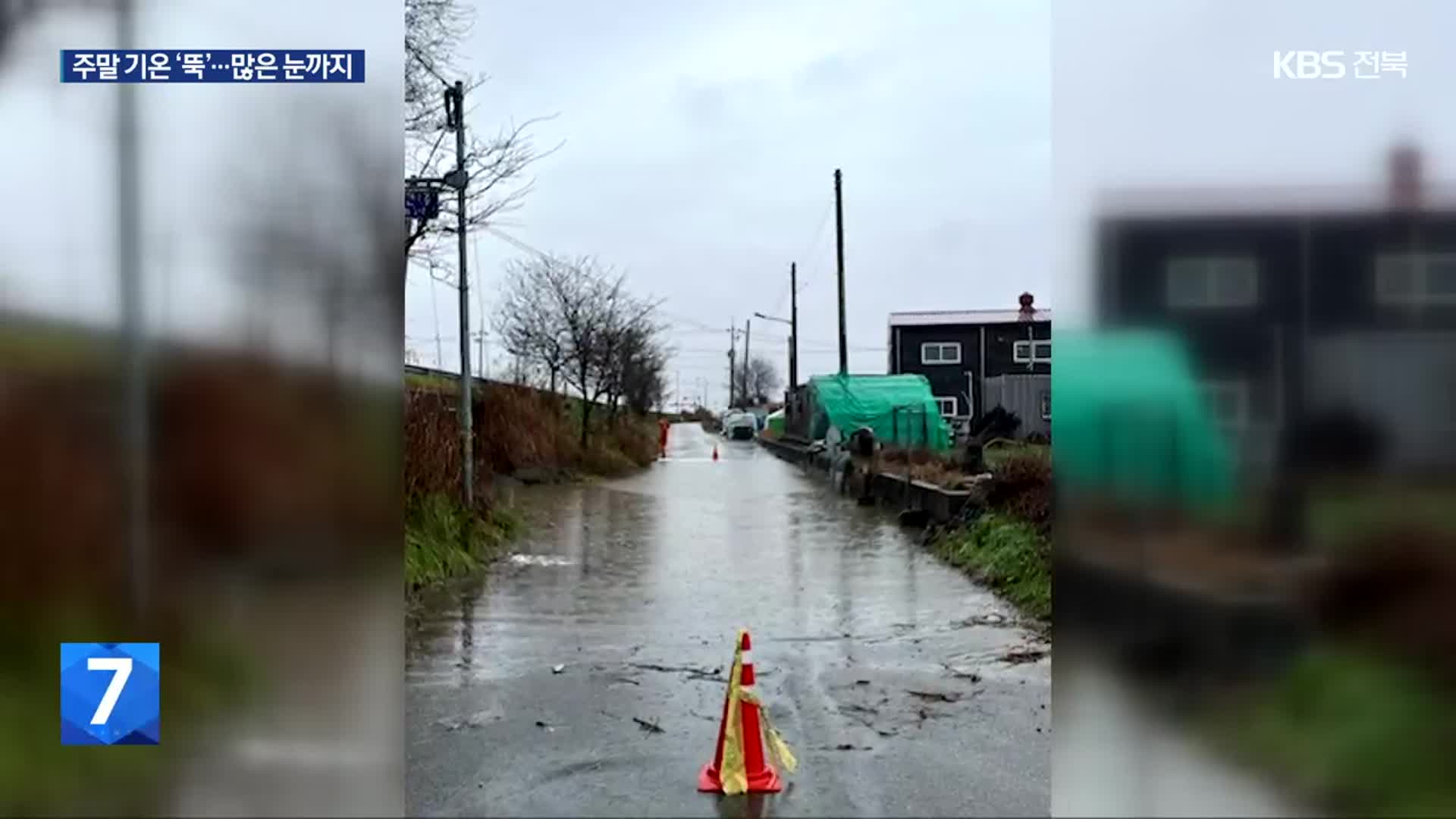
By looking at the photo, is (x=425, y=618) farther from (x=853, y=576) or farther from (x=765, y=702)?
(x=853, y=576)

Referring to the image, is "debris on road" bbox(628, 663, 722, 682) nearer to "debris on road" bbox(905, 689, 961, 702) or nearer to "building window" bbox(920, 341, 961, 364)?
"debris on road" bbox(905, 689, 961, 702)

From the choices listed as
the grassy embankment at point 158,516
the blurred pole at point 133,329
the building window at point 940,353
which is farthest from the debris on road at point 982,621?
the building window at point 940,353

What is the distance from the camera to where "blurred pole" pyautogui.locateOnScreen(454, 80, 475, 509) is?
1055cm

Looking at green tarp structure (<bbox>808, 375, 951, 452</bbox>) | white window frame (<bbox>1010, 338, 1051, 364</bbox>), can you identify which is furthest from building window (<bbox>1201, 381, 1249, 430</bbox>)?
green tarp structure (<bbox>808, 375, 951, 452</bbox>)

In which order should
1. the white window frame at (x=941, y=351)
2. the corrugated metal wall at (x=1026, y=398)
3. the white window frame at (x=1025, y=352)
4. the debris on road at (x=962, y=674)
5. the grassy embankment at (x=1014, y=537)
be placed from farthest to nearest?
the white window frame at (x=941, y=351), the white window frame at (x=1025, y=352), the corrugated metal wall at (x=1026, y=398), the grassy embankment at (x=1014, y=537), the debris on road at (x=962, y=674)

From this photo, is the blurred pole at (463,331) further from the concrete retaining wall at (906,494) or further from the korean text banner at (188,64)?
the korean text banner at (188,64)

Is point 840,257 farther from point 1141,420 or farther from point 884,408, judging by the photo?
point 1141,420

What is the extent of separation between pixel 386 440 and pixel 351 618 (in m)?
0.69

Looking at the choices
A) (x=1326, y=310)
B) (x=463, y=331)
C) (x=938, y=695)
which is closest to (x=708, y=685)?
(x=938, y=695)

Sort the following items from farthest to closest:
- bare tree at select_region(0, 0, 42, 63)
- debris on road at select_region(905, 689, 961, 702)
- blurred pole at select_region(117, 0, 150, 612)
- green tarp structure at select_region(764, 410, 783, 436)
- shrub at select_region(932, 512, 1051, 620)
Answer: green tarp structure at select_region(764, 410, 783, 436)
shrub at select_region(932, 512, 1051, 620)
debris on road at select_region(905, 689, 961, 702)
bare tree at select_region(0, 0, 42, 63)
blurred pole at select_region(117, 0, 150, 612)

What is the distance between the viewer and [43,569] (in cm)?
400

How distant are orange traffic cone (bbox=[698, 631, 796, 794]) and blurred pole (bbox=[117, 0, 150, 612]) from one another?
2.36 meters

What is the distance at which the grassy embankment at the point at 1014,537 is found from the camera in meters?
8.65

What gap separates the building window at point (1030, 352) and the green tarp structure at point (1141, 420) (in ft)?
24.7
